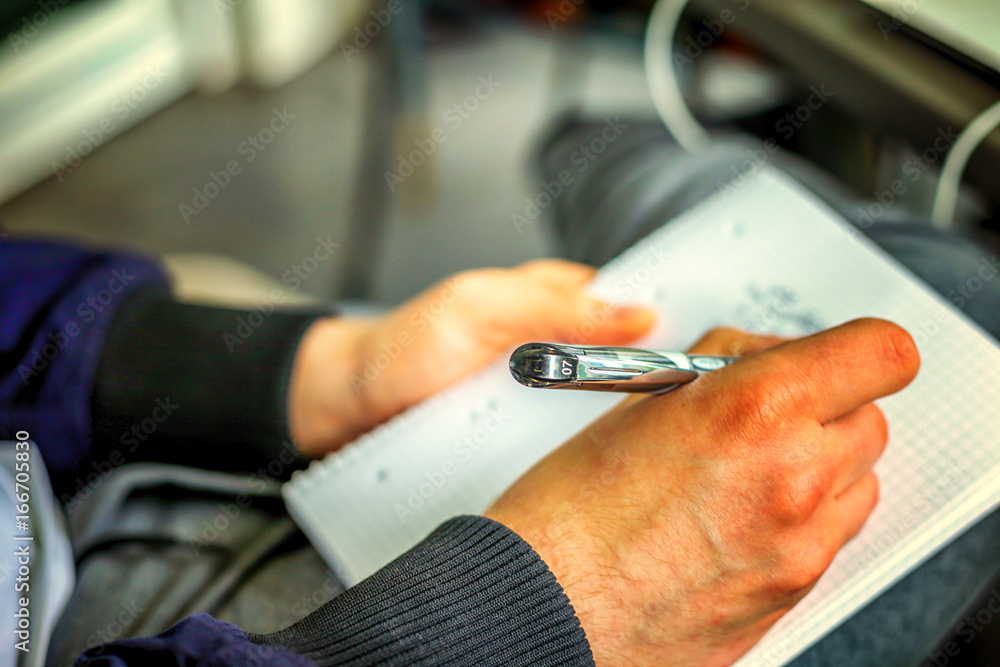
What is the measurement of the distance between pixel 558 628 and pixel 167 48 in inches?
53.6

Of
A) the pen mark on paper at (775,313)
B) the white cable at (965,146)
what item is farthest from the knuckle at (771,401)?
the white cable at (965,146)

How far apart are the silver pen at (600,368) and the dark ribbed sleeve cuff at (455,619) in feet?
0.24

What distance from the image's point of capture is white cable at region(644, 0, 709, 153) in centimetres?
68

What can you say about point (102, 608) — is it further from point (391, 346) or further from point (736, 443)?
point (736, 443)

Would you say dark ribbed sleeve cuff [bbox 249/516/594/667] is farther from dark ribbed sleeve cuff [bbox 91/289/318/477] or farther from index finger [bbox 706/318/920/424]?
dark ribbed sleeve cuff [bbox 91/289/318/477]

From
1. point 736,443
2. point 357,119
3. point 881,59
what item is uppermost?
point 881,59

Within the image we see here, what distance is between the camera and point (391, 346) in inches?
21.0

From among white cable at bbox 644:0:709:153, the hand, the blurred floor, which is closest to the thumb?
the hand

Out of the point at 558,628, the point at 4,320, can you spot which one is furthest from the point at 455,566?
the point at 4,320

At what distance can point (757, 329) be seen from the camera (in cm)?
43

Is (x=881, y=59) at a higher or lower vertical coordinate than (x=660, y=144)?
higher

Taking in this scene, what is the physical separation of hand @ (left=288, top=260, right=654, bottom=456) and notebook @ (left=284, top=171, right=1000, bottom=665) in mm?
27

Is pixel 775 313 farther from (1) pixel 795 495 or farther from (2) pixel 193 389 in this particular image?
(2) pixel 193 389

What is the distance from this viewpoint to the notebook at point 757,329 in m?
0.35
